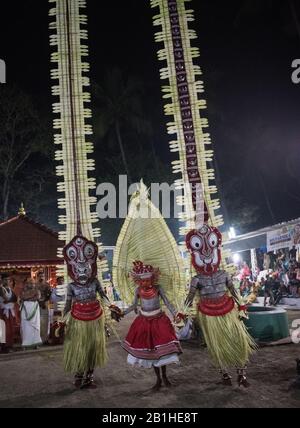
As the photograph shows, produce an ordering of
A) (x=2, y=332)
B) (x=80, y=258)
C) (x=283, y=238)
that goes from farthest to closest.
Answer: (x=283, y=238)
(x=2, y=332)
(x=80, y=258)

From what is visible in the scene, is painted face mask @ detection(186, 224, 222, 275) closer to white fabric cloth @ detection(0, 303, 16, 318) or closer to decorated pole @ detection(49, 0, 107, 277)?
decorated pole @ detection(49, 0, 107, 277)

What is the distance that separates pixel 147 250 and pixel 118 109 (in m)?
23.5

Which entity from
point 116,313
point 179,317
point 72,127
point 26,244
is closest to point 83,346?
point 116,313

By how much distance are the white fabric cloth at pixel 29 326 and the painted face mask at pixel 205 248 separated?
5.25 metres

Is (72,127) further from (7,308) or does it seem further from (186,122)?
(7,308)

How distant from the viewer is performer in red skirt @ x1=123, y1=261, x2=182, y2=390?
516 cm

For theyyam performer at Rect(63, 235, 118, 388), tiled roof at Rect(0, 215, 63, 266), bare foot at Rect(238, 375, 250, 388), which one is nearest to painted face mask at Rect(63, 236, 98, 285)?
theyyam performer at Rect(63, 235, 118, 388)

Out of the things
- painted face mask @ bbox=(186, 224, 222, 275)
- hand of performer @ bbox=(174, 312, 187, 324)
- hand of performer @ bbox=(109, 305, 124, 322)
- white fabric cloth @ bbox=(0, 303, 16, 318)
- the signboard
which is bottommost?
hand of performer @ bbox=(174, 312, 187, 324)

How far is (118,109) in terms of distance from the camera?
91.7 ft

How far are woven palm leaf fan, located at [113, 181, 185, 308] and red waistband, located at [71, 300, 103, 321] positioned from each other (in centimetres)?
58

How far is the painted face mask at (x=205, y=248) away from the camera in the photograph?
539 cm

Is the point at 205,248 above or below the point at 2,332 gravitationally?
above
